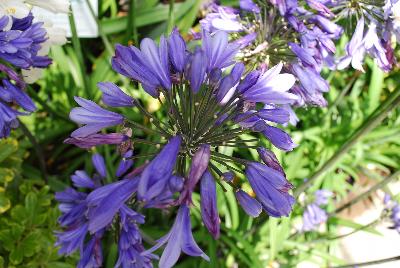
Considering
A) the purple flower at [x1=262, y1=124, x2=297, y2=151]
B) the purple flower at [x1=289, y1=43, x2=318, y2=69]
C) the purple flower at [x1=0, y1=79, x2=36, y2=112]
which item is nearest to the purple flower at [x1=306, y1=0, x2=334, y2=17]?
the purple flower at [x1=289, y1=43, x2=318, y2=69]

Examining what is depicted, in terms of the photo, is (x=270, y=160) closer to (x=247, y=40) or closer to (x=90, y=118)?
(x=90, y=118)

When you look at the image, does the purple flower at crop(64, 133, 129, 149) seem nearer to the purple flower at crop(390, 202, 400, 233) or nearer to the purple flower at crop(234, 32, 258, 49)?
the purple flower at crop(234, 32, 258, 49)

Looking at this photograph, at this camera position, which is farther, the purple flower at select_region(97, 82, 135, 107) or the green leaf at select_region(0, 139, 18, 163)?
the green leaf at select_region(0, 139, 18, 163)

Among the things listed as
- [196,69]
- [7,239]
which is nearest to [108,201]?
[196,69]

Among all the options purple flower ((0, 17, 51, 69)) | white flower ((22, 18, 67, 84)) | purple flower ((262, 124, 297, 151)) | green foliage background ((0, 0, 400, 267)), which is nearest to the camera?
purple flower ((262, 124, 297, 151))

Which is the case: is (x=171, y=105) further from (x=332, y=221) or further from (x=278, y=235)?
(x=332, y=221)

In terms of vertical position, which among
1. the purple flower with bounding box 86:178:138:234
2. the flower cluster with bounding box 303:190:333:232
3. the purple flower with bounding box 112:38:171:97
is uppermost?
the purple flower with bounding box 112:38:171:97

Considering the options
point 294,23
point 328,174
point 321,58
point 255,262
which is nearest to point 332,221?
point 328,174
